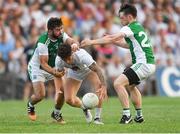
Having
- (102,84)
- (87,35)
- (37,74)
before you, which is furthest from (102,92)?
(87,35)

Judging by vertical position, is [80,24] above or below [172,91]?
above

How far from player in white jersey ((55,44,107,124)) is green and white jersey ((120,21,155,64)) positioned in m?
0.95

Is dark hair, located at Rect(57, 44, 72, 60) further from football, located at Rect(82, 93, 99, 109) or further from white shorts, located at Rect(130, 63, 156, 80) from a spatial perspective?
white shorts, located at Rect(130, 63, 156, 80)

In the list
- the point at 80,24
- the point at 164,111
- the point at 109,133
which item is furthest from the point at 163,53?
the point at 109,133

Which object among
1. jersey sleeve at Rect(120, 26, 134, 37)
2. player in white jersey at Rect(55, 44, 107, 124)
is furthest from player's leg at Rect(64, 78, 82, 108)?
jersey sleeve at Rect(120, 26, 134, 37)

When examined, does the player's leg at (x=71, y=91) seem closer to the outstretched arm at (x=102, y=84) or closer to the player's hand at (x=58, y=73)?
the player's hand at (x=58, y=73)

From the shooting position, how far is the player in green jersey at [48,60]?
14.8 m

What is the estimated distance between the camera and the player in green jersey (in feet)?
48.4

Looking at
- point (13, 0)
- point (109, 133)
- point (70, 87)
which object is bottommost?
point (109, 133)

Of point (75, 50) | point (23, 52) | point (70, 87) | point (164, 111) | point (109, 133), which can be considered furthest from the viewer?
point (23, 52)

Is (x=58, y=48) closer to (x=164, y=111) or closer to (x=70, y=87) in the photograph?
(x=70, y=87)

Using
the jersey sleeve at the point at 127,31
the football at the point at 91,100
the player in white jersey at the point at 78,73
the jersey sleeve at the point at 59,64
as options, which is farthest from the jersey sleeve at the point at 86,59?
the jersey sleeve at the point at 127,31

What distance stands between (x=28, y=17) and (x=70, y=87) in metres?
12.3

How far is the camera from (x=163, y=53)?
94.2ft
